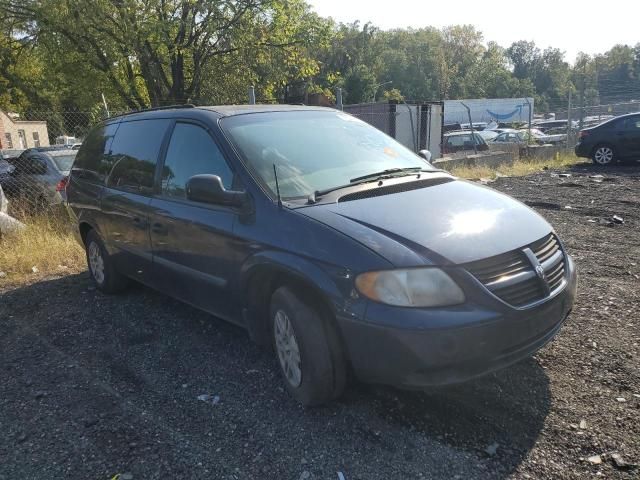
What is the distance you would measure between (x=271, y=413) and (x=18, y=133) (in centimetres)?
5406

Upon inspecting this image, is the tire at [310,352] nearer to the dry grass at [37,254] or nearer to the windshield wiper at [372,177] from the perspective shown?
the windshield wiper at [372,177]

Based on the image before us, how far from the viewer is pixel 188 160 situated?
3990 mm

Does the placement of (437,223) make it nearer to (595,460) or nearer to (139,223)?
(595,460)

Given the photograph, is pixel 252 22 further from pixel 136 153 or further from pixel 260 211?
pixel 260 211

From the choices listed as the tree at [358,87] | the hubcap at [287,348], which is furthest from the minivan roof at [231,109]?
the tree at [358,87]

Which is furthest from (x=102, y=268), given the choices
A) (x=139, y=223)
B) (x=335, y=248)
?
(x=335, y=248)

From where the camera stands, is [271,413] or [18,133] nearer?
[271,413]

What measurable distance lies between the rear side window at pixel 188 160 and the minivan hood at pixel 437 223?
0.89m

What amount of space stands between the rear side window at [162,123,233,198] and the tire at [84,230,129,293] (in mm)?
1579

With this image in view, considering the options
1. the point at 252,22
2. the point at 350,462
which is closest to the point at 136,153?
the point at 350,462

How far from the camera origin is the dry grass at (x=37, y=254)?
21.6 feet

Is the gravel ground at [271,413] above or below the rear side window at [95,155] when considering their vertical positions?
below

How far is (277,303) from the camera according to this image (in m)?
3.17

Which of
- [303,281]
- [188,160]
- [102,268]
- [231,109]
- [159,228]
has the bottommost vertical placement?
[102,268]
